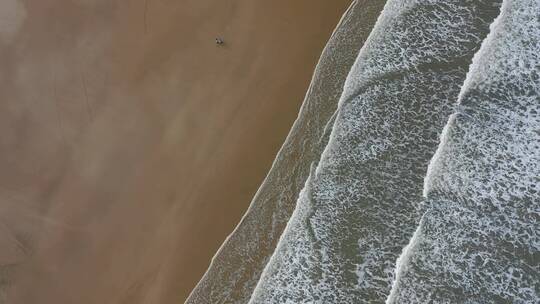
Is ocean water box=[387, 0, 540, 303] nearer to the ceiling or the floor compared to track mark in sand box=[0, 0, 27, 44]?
nearer to the floor

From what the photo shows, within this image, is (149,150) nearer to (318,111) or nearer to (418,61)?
(318,111)

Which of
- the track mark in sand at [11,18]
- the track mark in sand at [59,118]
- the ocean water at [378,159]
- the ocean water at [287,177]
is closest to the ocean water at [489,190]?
the ocean water at [378,159]

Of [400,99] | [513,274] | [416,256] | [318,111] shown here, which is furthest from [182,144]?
[513,274]

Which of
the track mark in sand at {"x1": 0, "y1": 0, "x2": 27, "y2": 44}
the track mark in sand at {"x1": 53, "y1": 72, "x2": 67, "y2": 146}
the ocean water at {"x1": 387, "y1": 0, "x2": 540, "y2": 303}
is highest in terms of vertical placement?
the track mark in sand at {"x1": 0, "y1": 0, "x2": 27, "y2": 44}

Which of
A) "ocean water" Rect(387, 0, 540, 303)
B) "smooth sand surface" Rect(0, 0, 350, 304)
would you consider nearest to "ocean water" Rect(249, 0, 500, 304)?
"ocean water" Rect(387, 0, 540, 303)

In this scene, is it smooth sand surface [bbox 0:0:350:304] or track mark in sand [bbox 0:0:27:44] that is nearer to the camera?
smooth sand surface [bbox 0:0:350:304]

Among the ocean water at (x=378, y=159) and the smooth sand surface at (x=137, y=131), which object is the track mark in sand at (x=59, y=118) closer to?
the smooth sand surface at (x=137, y=131)

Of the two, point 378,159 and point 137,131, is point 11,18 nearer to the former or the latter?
point 137,131

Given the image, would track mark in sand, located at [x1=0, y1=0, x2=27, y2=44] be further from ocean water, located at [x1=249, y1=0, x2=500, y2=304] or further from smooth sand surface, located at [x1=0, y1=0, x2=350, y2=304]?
ocean water, located at [x1=249, y1=0, x2=500, y2=304]
